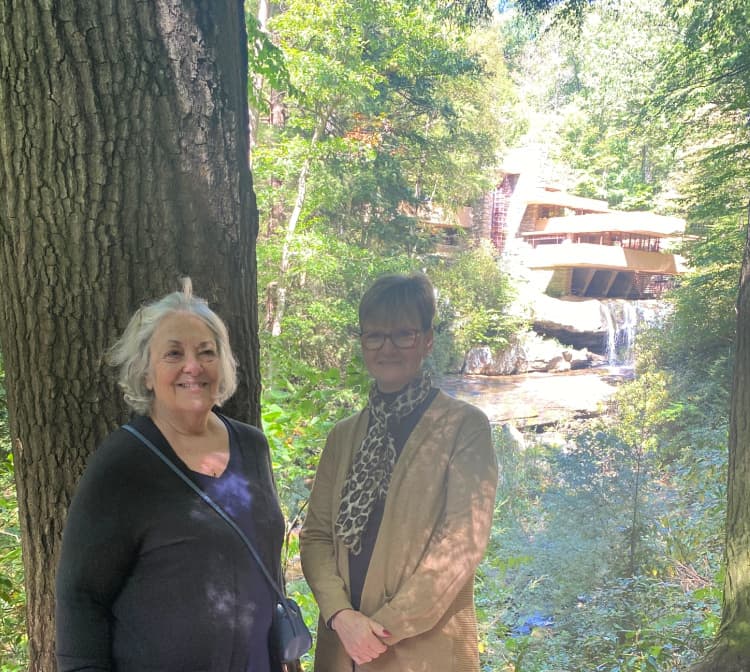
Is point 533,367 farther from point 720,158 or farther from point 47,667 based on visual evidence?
point 47,667

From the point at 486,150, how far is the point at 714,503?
5795 millimetres

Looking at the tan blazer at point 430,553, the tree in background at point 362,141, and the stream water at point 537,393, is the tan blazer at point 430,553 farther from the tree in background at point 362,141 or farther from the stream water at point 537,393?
the stream water at point 537,393

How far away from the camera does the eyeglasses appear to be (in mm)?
1279

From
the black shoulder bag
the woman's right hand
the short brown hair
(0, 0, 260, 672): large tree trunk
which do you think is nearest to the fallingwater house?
the short brown hair

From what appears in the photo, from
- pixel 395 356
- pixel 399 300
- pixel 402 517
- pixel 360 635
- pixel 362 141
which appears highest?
pixel 362 141

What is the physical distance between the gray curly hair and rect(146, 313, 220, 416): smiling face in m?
0.01

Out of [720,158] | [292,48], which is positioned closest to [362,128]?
[292,48]

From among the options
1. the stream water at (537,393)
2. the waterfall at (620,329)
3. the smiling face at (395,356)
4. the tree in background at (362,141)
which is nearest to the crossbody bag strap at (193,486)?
the smiling face at (395,356)

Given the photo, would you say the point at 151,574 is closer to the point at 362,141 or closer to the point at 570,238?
the point at 362,141

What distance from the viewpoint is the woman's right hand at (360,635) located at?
1.18m

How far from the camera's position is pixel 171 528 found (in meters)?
0.92

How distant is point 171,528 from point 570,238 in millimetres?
9751

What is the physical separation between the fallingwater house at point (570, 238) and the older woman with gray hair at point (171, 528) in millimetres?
8058

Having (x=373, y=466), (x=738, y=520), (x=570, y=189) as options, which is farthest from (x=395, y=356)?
(x=570, y=189)
